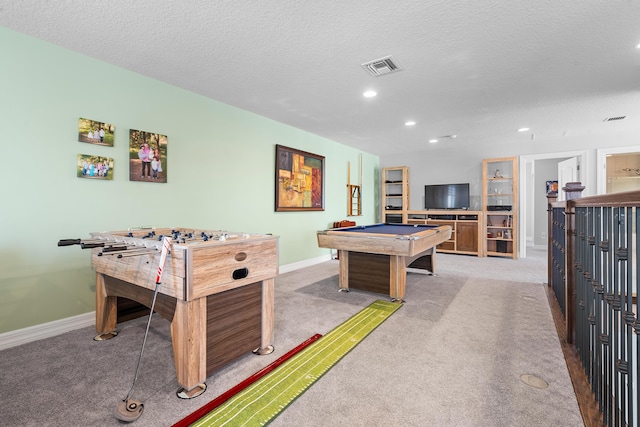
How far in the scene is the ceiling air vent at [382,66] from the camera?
271cm

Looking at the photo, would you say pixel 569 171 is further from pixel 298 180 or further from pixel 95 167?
pixel 95 167

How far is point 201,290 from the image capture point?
166 cm

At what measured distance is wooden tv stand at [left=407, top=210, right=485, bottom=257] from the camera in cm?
625

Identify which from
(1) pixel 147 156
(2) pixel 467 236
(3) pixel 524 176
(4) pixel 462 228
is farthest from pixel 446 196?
(1) pixel 147 156

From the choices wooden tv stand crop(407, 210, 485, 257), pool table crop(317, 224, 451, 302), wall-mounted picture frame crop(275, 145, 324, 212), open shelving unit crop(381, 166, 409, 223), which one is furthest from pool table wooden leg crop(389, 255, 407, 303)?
open shelving unit crop(381, 166, 409, 223)

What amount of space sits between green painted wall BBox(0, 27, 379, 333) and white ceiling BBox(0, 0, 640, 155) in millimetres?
203

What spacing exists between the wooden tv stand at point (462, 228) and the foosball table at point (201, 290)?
5090 millimetres

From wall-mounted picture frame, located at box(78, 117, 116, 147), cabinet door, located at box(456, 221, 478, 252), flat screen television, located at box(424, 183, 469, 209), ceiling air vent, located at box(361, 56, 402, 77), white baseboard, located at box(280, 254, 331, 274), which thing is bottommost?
white baseboard, located at box(280, 254, 331, 274)

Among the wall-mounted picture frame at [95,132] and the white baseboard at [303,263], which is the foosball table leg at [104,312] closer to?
the wall-mounted picture frame at [95,132]

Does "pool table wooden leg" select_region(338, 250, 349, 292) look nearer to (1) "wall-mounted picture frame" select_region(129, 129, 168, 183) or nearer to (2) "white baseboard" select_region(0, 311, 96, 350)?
(1) "wall-mounted picture frame" select_region(129, 129, 168, 183)

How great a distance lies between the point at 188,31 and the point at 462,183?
633 cm

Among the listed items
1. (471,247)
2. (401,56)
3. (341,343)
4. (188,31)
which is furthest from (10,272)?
(471,247)

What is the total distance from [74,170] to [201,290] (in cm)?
191

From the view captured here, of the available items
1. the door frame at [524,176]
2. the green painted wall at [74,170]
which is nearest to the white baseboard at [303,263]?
the green painted wall at [74,170]
